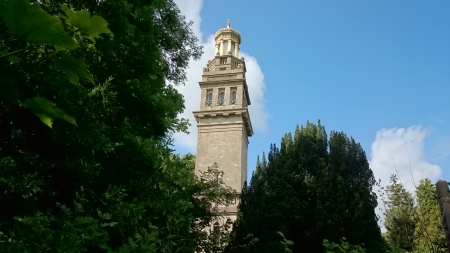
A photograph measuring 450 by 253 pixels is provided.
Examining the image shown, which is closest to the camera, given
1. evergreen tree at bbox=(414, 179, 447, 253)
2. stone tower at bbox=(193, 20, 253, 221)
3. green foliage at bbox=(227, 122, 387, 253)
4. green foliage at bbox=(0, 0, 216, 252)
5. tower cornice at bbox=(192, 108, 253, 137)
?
green foliage at bbox=(0, 0, 216, 252)

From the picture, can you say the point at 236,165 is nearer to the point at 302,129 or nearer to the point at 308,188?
the point at 302,129

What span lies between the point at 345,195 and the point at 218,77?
13.5 metres

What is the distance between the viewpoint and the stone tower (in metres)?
22.9

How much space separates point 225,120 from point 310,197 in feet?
31.2

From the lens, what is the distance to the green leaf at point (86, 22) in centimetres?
114

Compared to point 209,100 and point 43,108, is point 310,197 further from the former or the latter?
point 43,108

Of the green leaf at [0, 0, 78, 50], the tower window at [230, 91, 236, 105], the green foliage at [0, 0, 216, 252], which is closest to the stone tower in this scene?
the tower window at [230, 91, 236, 105]

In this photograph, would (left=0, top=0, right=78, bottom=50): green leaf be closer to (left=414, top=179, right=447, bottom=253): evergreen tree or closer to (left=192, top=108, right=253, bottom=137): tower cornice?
(left=414, top=179, right=447, bottom=253): evergreen tree

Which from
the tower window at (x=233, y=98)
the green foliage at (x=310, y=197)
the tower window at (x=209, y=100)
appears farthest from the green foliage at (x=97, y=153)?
the tower window at (x=209, y=100)

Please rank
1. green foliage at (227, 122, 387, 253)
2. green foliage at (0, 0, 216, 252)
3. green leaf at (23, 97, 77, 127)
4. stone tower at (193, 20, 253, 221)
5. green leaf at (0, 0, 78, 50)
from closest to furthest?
green leaf at (0, 0, 78, 50), green leaf at (23, 97, 77, 127), green foliage at (0, 0, 216, 252), green foliage at (227, 122, 387, 253), stone tower at (193, 20, 253, 221)

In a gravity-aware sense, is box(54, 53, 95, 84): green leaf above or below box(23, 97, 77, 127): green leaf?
above

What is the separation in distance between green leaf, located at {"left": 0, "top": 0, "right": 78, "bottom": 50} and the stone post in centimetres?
606

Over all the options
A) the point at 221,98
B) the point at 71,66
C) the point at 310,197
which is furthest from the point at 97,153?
the point at 221,98

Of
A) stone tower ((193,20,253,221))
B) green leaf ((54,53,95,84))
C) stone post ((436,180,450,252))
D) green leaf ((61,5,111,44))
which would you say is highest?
stone tower ((193,20,253,221))
